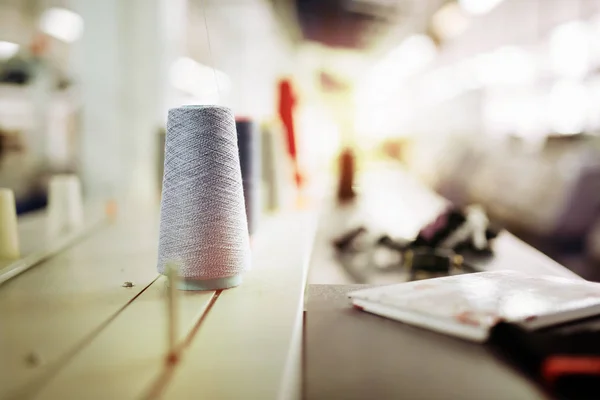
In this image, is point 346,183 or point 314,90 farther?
point 314,90

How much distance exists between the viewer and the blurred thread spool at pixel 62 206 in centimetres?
144

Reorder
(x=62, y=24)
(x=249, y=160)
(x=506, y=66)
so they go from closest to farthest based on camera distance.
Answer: (x=249, y=160) < (x=62, y=24) < (x=506, y=66)

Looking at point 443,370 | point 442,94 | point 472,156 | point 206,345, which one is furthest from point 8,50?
point 442,94

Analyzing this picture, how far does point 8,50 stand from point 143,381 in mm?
1693

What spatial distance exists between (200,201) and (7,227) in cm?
50

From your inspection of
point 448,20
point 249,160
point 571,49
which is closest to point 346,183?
point 249,160

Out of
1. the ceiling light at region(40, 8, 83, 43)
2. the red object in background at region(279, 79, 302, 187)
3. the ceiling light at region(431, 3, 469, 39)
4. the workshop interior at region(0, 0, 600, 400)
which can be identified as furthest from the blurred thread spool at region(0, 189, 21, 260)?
the ceiling light at region(431, 3, 469, 39)

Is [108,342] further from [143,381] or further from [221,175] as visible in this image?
[221,175]

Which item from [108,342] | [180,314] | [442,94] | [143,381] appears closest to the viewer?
[143,381]

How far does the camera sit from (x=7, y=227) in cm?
106

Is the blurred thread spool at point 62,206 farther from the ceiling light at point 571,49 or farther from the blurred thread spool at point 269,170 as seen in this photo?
the ceiling light at point 571,49

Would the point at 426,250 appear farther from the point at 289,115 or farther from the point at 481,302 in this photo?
the point at 289,115

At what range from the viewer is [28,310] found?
2.49 ft

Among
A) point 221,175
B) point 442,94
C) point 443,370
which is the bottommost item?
point 443,370
